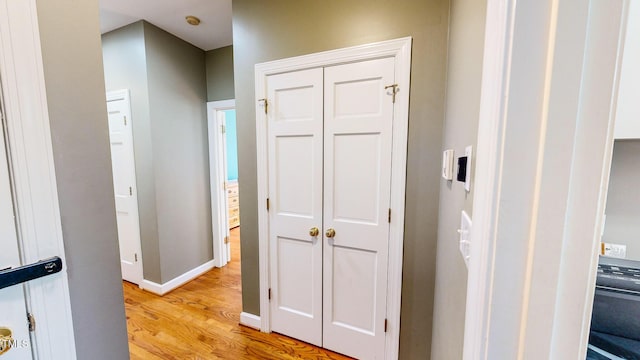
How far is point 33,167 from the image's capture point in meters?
0.76

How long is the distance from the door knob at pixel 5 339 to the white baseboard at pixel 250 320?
1475mm

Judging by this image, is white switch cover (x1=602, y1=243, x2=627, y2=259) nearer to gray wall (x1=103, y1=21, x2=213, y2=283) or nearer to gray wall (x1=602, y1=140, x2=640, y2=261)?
gray wall (x1=602, y1=140, x2=640, y2=261)

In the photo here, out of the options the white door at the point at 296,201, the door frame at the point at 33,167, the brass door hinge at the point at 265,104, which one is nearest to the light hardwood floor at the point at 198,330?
the white door at the point at 296,201

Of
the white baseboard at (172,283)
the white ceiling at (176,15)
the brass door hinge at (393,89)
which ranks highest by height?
Answer: the white ceiling at (176,15)

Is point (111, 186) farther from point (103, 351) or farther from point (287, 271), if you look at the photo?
point (287, 271)

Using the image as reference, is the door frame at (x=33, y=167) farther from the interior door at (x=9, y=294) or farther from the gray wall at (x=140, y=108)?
the gray wall at (x=140, y=108)

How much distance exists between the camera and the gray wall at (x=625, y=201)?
0.93 meters

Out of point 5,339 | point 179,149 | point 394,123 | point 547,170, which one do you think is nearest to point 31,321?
point 5,339

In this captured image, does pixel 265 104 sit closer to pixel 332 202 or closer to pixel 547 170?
pixel 332 202

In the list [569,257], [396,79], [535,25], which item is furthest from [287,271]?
[535,25]

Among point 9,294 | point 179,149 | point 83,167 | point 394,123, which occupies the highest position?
point 394,123

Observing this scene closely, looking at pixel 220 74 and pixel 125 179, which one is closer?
pixel 125 179

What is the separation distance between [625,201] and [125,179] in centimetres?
369

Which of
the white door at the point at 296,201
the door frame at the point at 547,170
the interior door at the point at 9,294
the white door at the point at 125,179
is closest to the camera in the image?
the door frame at the point at 547,170
